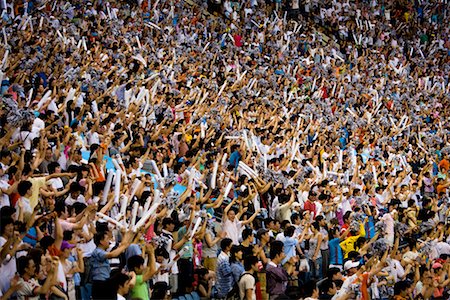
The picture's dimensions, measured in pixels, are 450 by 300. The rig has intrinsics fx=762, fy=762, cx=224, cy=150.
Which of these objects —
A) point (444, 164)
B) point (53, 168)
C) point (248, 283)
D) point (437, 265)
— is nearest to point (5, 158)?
point (53, 168)

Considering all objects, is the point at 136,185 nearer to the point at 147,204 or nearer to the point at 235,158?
the point at 147,204

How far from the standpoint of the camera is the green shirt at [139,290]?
7.68m

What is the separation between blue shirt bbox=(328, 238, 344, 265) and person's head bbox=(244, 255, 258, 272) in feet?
11.3

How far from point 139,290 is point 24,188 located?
2101mm

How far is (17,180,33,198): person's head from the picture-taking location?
8.80 metres

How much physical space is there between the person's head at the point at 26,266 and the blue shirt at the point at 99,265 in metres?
0.94

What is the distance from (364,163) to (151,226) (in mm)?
10149

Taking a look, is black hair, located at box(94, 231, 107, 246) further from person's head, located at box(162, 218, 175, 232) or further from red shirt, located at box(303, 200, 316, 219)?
red shirt, located at box(303, 200, 316, 219)

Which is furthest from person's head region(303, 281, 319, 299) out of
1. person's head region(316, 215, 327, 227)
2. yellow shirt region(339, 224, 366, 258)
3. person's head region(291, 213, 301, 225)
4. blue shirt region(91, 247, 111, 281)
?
person's head region(291, 213, 301, 225)

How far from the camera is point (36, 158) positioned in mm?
10258

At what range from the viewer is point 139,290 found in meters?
7.69

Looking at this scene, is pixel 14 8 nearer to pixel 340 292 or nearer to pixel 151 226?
pixel 151 226

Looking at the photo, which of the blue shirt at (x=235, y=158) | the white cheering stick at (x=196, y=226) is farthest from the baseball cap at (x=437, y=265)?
the blue shirt at (x=235, y=158)

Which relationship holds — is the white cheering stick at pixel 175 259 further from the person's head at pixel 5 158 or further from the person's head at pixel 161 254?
the person's head at pixel 5 158
